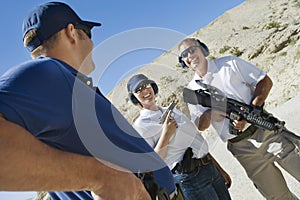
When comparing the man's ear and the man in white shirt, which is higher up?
the man's ear

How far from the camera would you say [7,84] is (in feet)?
3.14

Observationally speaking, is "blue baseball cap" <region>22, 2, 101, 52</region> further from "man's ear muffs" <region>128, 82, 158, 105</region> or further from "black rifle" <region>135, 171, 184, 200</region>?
"man's ear muffs" <region>128, 82, 158, 105</region>

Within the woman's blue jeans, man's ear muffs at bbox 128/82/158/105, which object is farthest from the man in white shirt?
man's ear muffs at bbox 128/82/158/105

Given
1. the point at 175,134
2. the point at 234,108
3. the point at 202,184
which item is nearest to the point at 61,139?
the point at 175,134

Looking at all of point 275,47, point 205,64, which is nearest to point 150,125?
point 205,64

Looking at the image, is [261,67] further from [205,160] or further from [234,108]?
[205,160]

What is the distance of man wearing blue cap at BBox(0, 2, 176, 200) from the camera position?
0.86m

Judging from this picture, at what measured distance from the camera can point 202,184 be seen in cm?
285

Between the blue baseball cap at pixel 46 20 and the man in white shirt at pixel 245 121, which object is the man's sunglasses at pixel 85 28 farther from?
the man in white shirt at pixel 245 121

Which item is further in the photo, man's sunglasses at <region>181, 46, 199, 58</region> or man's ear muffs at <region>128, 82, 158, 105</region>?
man's sunglasses at <region>181, 46, 199, 58</region>

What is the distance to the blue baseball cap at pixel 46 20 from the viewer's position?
147cm

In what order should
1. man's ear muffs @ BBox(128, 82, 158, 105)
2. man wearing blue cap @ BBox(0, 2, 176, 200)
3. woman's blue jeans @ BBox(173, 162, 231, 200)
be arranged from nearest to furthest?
man wearing blue cap @ BBox(0, 2, 176, 200), man's ear muffs @ BBox(128, 82, 158, 105), woman's blue jeans @ BBox(173, 162, 231, 200)

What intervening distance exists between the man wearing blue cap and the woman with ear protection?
3.51 feet

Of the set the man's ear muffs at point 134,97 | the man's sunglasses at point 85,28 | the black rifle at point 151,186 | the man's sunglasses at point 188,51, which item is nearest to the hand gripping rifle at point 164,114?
the man's ear muffs at point 134,97
